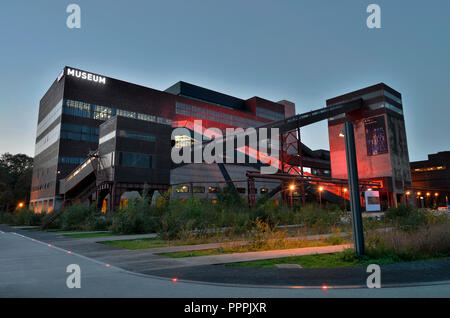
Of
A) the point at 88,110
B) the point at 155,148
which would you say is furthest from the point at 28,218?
the point at 88,110

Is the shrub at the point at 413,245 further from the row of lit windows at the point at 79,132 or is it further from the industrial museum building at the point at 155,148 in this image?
the row of lit windows at the point at 79,132

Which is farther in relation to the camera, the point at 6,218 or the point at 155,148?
the point at 6,218

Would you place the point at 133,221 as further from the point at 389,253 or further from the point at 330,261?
the point at 389,253

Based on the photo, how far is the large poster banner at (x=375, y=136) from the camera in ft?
201

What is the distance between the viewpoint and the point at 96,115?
64312 mm

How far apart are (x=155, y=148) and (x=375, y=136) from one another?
4634 cm

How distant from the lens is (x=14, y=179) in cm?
8106

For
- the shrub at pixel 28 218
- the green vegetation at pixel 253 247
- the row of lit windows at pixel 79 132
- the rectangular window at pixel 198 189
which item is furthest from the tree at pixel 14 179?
the green vegetation at pixel 253 247

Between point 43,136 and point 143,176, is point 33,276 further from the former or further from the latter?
point 43,136

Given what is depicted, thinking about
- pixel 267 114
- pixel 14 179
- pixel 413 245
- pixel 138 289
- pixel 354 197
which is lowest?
pixel 138 289

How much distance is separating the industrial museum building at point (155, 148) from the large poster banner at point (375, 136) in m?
0.20

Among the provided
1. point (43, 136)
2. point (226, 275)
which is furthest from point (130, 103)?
point (226, 275)

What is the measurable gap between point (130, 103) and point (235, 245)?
211 ft

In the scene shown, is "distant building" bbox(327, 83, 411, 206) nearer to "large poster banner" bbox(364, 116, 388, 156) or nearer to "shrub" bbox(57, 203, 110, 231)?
"large poster banner" bbox(364, 116, 388, 156)
